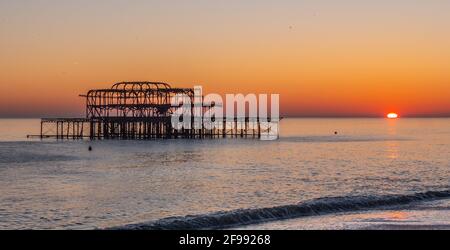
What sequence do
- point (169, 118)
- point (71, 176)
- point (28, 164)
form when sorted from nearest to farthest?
point (71, 176), point (28, 164), point (169, 118)

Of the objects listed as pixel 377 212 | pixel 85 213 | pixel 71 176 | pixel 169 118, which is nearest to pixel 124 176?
pixel 71 176

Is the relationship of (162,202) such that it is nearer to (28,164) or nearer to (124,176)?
(124,176)

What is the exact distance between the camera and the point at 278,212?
19.5 m

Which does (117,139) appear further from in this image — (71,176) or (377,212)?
(377,212)

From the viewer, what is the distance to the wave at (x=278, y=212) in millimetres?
17438

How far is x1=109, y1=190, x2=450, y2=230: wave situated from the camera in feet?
57.2

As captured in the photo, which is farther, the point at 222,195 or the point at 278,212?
the point at 222,195

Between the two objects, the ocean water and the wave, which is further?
the ocean water

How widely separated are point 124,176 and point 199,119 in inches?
1994

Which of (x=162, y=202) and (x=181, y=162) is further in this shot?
(x=181, y=162)

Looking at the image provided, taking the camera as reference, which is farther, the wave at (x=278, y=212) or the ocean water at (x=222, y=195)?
the ocean water at (x=222, y=195)
